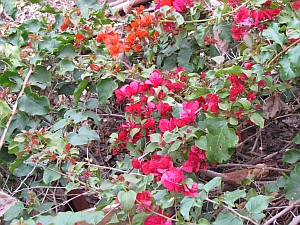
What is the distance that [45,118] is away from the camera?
65.9 inches

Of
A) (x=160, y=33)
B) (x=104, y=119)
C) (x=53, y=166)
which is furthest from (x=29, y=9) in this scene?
(x=53, y=166)

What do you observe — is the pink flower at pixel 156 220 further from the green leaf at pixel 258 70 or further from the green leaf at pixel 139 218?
the green leaf at pixel 258 70

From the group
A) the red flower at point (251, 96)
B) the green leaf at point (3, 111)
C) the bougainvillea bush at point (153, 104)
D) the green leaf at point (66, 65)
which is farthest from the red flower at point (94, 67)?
the red flower at point (251, 96)

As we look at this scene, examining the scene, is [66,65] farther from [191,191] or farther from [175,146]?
[191,191]

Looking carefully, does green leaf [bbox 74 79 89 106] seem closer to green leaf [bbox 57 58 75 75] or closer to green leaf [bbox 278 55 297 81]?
green leaf [bbox 57 58 75 75]

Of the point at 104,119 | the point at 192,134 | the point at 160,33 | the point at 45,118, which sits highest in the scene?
the point at 160,33

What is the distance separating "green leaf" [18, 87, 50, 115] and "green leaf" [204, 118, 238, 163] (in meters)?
0.68

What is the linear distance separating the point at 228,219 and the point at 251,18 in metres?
0.73

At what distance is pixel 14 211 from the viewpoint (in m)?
1.27

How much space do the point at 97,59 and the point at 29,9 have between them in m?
2.11

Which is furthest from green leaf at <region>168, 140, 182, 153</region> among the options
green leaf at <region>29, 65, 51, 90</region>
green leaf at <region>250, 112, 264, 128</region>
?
green leaf at <region>29, 65, 51, 90</region>

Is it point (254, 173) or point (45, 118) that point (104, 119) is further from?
point (254, 173)

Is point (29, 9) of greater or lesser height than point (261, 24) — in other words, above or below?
below

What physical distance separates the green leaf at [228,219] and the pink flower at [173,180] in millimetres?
125
